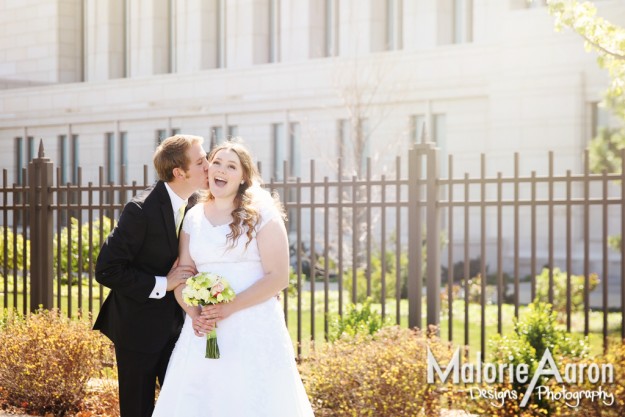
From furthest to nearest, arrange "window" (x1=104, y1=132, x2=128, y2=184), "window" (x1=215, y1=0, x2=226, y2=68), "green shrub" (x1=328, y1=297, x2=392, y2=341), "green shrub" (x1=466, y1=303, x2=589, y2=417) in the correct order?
"window" (x1=215, y1=0, x2=226, y2=68), "window" (x1=104, y1=132, x2=128, y2=184), "green shrub" (x1=328, y1=297, x2=392, y2=341), "green shrub" (x1=466, y1=303, x2=589, y2=417)

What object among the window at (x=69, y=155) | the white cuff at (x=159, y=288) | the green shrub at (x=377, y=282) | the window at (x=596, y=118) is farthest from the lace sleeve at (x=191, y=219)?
the window at (x=69, y=155)

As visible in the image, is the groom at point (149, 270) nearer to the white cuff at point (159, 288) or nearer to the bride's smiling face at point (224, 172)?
the white cuff at point (159, 288)

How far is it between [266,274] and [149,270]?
784 millimetres

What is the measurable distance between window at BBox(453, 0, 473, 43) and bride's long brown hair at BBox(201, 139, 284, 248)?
26250mm

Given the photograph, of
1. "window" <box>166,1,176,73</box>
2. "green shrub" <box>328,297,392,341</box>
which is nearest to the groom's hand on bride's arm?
"green shrub" <box>328,297,392,341</box>

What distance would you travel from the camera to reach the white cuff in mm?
5637

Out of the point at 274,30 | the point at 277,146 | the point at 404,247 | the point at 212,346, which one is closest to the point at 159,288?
the point at 212,346

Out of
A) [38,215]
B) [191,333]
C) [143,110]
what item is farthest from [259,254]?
[143,110]

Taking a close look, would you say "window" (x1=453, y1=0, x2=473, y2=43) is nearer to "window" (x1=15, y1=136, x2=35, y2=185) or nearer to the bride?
"window" (x1=15, y1=136, x2=35, y2=185)

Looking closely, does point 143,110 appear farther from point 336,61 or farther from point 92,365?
point 92,365

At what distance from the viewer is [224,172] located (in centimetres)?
530

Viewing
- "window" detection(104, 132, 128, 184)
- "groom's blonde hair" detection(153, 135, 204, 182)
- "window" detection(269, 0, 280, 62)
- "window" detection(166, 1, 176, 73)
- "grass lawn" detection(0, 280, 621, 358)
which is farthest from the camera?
"window" detection(166, 1, 176, 73)

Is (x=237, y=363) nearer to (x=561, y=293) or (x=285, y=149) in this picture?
(x=561, y=293)

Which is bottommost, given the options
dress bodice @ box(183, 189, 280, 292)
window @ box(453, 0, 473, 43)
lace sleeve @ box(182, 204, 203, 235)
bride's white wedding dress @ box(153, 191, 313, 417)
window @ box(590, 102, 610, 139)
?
bride's white wedding dress @ box(153, 191, 313, 417)
